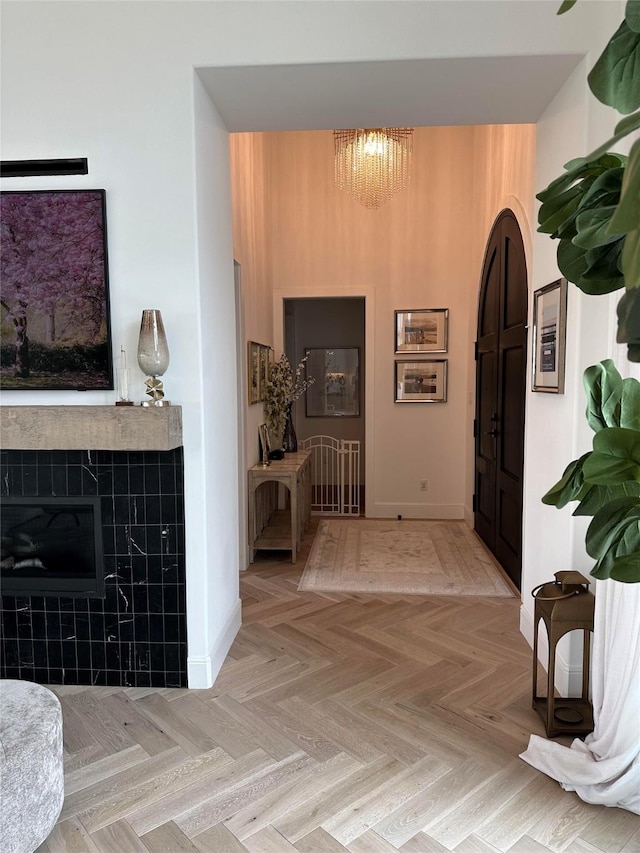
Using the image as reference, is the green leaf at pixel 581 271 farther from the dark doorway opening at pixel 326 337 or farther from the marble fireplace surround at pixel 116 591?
the dark doorway opening at pixel 326 337

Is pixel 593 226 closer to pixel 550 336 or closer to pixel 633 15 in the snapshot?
pixel 633 15

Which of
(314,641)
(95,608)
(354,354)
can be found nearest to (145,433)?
(95,608)

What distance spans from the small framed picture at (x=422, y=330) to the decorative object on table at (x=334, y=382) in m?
1.96

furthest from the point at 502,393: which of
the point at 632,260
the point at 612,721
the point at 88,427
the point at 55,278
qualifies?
the point at 632,260

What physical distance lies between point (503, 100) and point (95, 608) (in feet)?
9.78

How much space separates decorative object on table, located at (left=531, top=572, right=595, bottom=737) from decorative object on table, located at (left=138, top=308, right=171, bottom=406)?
5.80 feet

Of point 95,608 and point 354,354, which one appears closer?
point 95,608

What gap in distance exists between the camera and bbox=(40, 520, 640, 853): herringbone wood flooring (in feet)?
5.75

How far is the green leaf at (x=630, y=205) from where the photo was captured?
0.60m

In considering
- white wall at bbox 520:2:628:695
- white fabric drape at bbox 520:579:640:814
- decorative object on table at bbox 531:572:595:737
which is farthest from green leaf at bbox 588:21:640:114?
decorative object on table at bbox 531:572:595:737

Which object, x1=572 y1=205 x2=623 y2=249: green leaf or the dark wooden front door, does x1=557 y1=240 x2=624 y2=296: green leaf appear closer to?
x1=572 y1=205 x2=623 y2=249: green leaf

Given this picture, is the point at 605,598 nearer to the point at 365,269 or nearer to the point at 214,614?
the point at 214,614

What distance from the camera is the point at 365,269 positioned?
18.1ft

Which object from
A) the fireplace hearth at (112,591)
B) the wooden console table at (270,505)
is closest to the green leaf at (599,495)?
the fireplace hearth at (112,591)
